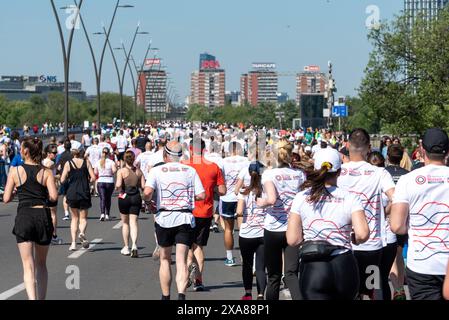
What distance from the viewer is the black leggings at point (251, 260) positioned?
10.5m

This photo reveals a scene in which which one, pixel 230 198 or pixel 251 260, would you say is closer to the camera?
pixel 251 260

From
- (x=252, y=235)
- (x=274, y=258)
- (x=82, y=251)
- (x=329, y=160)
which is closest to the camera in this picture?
(x=329, y=160)

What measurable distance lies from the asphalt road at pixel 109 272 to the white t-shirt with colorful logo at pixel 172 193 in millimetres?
1418

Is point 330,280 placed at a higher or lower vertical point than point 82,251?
higher

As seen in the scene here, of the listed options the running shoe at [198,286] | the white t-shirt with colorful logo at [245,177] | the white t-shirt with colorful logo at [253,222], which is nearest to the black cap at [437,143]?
the white t-shirt with colorful logo at [253,222]

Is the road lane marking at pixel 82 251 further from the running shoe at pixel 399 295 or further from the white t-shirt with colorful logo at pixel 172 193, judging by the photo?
the running shoe at pixel 399 295

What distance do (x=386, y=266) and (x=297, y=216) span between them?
276cm

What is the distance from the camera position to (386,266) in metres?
9.50

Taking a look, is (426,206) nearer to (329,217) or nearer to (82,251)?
(329,217)

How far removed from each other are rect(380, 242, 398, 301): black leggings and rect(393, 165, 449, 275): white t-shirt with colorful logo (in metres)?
2.45

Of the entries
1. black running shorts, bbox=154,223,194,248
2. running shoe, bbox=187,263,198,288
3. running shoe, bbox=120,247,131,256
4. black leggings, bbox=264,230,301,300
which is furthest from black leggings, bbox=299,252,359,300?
running shoe, bbox=120,247,131,256

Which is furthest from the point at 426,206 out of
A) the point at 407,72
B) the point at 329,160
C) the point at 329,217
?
the point at 407,72

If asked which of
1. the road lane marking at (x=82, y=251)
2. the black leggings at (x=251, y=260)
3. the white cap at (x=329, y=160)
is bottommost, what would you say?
the road lane marking at (x=82, y=251)

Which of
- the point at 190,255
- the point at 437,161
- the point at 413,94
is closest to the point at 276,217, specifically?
the point at 190,255
